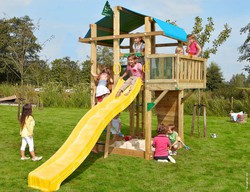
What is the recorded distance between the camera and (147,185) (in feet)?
22.5

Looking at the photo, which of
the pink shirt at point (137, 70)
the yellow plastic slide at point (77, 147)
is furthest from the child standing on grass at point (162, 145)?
the pink shirt at point (137, 70)

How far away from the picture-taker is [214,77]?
2025 inches

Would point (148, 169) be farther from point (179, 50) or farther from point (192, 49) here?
point (179, 50)

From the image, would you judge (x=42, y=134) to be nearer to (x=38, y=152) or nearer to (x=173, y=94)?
(x=38, y=152)

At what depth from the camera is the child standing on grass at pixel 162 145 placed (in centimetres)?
845

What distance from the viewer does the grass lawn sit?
22.1 ft

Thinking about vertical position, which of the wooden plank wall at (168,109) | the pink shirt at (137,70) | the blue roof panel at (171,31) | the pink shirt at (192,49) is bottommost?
the wooden plank wall at (168,109)

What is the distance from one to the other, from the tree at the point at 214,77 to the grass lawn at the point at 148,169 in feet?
131

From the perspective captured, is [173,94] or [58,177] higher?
[173,94]

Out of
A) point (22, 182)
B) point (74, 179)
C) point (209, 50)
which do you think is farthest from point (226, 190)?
point (209, 50)

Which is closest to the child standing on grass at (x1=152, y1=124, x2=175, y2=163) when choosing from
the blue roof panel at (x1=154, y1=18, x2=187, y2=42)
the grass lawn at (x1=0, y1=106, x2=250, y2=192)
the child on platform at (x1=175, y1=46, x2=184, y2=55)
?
the grass lawn at (x1=0, y1=106, x2=250, y2=192)

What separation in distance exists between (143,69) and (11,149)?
4.53 m

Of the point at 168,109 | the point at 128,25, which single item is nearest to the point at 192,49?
the point at 168,109

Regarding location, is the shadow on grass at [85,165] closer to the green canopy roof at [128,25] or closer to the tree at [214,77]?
the green canopy roof at [128,25]
